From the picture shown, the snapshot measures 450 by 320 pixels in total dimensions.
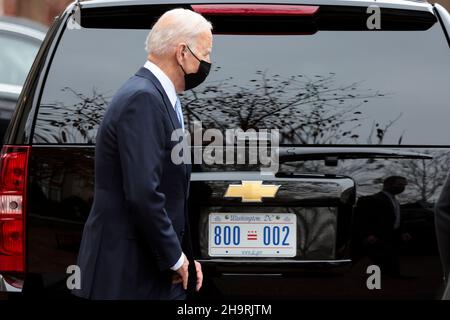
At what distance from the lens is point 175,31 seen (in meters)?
3.73

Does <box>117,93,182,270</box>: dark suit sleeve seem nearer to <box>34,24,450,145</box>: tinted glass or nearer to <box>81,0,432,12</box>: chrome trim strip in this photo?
<box>34,24,450,145</box>: tinted glass

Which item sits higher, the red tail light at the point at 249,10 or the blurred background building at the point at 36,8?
the blurred background building at the point at 36,8

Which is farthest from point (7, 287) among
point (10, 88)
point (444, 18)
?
point (10, 88)

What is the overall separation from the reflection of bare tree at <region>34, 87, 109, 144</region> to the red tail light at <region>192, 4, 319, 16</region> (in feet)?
2.00

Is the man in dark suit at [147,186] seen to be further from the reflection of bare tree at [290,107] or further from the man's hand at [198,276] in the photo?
the reflection of bare tree at [290,107]

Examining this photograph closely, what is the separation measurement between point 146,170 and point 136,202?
0.35 feet

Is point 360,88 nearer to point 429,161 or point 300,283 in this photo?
point 429,161

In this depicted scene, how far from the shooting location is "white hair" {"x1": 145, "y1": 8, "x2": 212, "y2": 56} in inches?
147

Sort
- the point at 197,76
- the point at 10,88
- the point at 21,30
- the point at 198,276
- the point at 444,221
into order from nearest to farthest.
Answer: the point at 444,221 → the point at 198,276 → the point at 197,76 → the point at 10,88 → the point at 21,30

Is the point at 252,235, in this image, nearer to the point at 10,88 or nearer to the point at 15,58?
the point at 10,88

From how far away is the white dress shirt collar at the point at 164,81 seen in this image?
3730 mm

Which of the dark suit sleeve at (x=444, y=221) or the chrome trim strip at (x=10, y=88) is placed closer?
the dark suit sleeve at (x=444, y=221)

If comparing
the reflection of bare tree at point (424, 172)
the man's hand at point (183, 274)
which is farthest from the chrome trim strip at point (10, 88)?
the man's hand at point (183, 274)

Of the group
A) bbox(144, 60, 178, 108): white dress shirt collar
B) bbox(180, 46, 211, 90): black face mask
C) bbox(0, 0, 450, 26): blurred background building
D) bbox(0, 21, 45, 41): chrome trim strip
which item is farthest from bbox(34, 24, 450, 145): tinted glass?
bbox(0, 0, 450, 26): blurred background building
